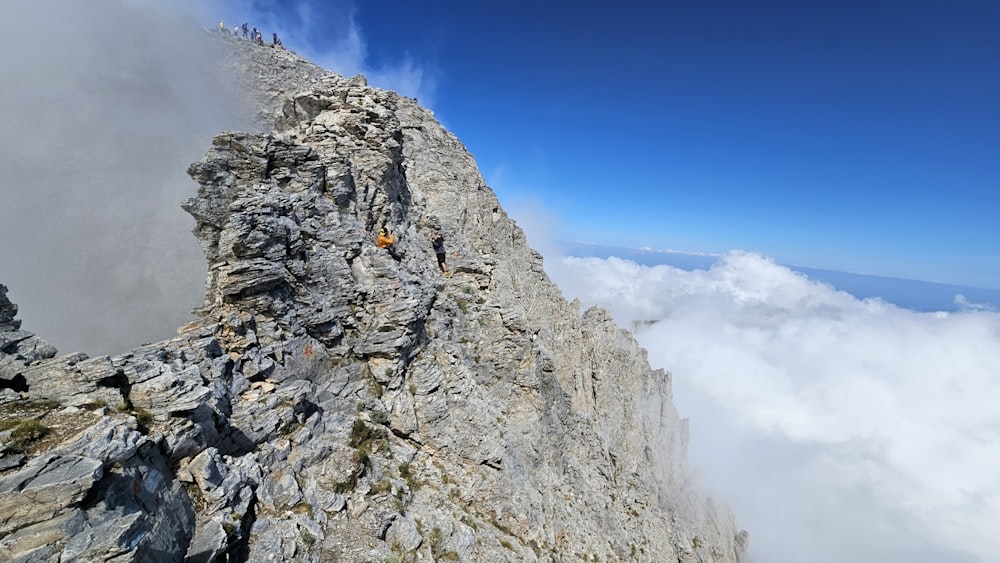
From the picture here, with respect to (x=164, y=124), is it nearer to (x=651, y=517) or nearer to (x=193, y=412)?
(x=193, y=412)

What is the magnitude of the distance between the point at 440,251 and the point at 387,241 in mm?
9023

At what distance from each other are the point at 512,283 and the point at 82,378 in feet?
96.4

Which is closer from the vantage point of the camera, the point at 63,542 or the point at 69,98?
the point at 63,542

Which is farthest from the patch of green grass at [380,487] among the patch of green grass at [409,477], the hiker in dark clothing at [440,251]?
the hiker in dark clothing at [440,251]

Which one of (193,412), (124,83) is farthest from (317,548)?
(124,83)

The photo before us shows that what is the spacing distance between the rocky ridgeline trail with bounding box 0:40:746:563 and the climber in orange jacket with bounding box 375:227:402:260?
37.4 inches

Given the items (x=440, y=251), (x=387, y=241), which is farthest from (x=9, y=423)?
(x=440, y=251)

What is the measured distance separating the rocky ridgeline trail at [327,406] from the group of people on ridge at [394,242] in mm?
1000

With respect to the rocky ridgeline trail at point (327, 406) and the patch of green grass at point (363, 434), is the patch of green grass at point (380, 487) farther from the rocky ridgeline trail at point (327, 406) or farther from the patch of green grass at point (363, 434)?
the patch of green grass at point (363, 434)

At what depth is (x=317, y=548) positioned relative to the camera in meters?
13.6

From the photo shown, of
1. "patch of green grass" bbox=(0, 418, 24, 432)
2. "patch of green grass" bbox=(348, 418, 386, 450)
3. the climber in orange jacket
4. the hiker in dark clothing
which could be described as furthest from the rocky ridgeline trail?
the hiker in dark clothing

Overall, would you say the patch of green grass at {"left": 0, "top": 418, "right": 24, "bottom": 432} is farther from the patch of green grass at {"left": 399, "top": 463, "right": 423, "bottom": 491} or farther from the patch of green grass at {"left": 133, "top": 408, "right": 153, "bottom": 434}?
the patch of green grass at {"left": 399, "top": 463, "right": 423, "bottom": 491}

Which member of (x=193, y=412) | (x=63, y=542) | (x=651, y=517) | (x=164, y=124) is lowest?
(x=651, y=517)

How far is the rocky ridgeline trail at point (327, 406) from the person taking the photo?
34.1ft
